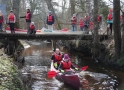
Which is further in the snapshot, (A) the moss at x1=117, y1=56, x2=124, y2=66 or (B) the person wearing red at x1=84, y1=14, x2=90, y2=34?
(B) the person wearing red at x1=84, y1=14, x2=90, y2=34

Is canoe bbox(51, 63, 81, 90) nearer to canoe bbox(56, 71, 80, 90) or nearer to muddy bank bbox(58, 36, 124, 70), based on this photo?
canoe bbox(56, 71, 80, 90)

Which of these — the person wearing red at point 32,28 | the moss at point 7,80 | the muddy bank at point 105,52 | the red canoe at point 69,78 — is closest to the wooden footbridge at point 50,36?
the person wearing red at point 32,28

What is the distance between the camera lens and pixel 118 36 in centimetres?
1441

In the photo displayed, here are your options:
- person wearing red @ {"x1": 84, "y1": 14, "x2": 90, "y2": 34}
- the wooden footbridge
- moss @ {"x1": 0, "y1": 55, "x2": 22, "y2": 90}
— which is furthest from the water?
person wearing red @ {"x1": 84, "y1": 14, "x2": 90, "y2": 34}

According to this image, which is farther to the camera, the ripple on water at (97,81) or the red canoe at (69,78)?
the ripple on water at (97,81)

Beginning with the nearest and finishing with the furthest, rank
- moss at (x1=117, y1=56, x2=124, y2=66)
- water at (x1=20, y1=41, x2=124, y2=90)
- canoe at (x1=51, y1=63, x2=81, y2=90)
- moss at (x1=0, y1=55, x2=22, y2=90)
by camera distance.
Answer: moss at (x1=0, y1=55, x2=22, y2=90) < canoe at (x1=51, y1=63, x2=81, y2=90) < water at (x1=20, y1=41, x2=124, y2=90) < moss at (x1=117, y1=56, x2=124, y2=66)

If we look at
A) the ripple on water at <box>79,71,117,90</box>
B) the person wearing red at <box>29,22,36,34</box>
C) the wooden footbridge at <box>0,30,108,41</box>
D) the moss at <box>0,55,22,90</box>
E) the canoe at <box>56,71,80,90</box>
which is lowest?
the ripple on water at <box>79,71,117,90</box>

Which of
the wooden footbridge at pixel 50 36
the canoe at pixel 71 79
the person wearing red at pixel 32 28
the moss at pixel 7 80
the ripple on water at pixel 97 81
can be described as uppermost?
the person wearing red at pixel 32 28

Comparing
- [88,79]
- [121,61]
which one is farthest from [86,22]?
[88,79]

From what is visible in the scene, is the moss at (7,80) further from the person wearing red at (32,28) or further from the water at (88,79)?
the person wearing red at (32,28)

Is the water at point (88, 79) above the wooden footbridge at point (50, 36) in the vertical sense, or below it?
below

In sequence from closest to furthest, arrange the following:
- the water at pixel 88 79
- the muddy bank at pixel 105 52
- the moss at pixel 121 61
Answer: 1. the water at pixel 88 79
2. the moss at pixel 121 61
3. the muddy bank at pixel 105 52

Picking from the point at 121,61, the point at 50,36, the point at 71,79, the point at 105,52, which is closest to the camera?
the point at 71,79

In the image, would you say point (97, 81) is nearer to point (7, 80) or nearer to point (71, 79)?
point (71, 79)
